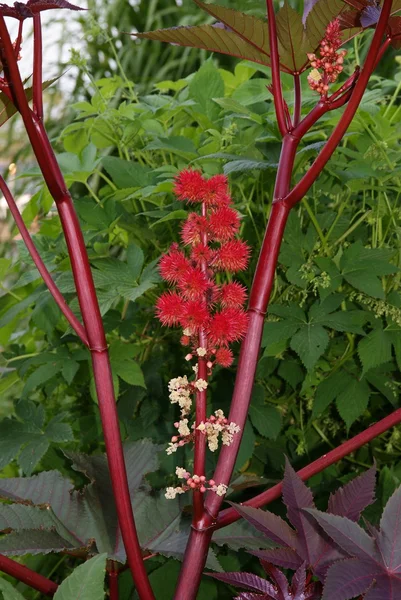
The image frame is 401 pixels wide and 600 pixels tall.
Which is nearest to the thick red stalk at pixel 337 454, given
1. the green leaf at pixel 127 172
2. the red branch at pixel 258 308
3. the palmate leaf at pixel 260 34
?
the red branch at pixel 258 308

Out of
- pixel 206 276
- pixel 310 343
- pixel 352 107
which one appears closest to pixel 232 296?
pixel 206 276

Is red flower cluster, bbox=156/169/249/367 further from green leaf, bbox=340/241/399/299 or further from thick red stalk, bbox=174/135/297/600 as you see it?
green leaf, bbox=340/241/399/299

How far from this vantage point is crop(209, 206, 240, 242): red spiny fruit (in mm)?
422

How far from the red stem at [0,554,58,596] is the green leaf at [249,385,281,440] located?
33 cm

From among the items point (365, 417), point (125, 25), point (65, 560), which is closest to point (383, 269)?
point (365, 417)

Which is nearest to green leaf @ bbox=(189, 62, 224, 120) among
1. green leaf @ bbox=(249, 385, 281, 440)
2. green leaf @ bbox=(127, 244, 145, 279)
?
green leaf @ bbox=(127, 244, 145, 279)

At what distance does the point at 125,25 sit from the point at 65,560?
1.51 m

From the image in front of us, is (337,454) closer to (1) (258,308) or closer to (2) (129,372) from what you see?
(1) (258,308)

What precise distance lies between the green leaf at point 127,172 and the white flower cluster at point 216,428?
1.45 feet

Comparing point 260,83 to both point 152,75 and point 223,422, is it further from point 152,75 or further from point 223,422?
point 152,75

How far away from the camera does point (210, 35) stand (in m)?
0.45

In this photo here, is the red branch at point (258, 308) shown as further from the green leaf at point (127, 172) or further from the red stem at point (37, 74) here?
the green leaf at point (127, 172)

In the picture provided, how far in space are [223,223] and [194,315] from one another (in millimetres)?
57

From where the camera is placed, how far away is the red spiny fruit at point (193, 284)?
0.40 metres
